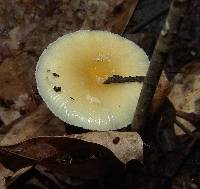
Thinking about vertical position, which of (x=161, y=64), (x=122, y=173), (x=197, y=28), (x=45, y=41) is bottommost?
(x=122, y=173)

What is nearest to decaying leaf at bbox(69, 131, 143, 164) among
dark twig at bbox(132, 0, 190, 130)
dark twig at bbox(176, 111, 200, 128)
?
dark twig at bbox(132, 0, 190, 130)

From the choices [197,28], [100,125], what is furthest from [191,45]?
[100,125]

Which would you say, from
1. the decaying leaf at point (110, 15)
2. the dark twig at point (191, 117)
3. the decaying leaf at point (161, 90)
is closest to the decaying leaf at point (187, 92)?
the dark twig at point (191, 117)

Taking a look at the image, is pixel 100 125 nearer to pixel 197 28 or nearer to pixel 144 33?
pixel 144 33

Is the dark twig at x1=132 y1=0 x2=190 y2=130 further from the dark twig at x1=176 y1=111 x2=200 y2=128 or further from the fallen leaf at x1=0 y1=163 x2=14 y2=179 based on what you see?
the fallen leaf at x1=0 y1=163 x2=14 y2=179

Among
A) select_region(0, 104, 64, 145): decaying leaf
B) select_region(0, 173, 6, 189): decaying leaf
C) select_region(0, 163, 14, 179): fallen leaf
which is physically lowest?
select_region(0, 173, 6, 189): decaying leaf

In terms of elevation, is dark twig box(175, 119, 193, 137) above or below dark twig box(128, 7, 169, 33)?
below
